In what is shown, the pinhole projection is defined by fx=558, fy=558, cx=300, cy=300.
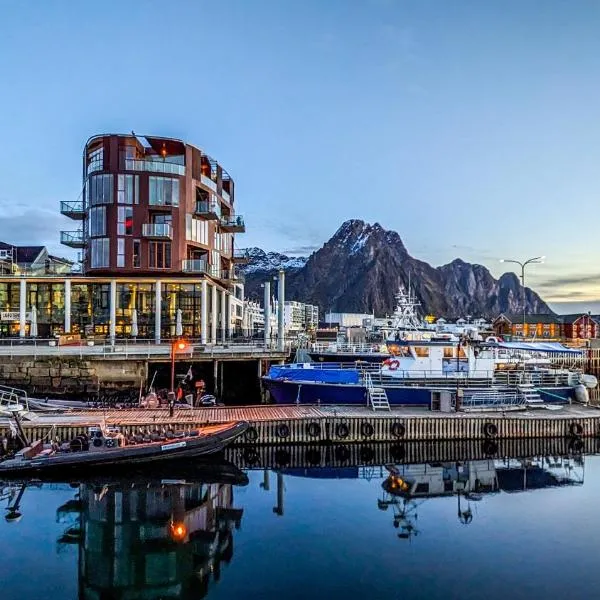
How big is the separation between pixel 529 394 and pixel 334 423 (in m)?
13.1

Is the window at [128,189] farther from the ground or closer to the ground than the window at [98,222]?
farther from the ground

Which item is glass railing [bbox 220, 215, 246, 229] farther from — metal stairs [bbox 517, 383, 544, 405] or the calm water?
the calm water

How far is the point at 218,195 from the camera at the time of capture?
203ft

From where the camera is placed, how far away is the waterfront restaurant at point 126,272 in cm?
5253

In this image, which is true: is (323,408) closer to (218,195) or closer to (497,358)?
(497,358)

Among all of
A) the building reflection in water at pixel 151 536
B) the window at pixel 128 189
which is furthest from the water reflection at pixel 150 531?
the window at pixel 128 189

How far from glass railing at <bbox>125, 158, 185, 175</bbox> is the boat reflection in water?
3807cm

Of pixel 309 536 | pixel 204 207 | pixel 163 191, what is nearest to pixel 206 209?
pixel 204 207

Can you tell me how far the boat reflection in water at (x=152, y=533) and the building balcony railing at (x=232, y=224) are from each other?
4411 centimetres

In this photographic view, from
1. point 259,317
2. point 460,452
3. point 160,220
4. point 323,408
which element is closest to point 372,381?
point 323,408

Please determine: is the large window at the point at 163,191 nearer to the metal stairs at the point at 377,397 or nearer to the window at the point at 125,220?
the window at the point at 125,220

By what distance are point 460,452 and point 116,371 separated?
24.8 m

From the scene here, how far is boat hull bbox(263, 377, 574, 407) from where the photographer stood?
3142 cm

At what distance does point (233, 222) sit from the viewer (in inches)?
2554
